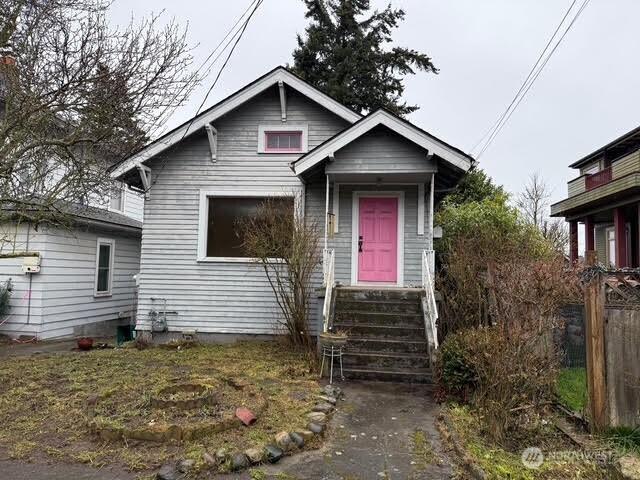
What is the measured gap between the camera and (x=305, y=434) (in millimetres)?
4516

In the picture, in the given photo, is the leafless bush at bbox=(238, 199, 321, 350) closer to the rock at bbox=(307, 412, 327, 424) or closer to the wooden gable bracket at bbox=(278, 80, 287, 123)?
the wooden gable bracket at bbox=(278, 80, 287, 123)

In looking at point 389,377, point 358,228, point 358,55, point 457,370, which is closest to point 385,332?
point 389,377

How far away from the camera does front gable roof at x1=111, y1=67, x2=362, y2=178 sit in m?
9.90

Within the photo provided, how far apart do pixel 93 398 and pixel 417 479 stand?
396cm

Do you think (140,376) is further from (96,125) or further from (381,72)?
(381,72)

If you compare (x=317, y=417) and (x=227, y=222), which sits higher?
(x=227, y=222)

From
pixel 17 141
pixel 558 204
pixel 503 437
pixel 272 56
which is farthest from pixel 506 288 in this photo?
pixel 558 204

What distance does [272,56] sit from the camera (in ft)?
44.0

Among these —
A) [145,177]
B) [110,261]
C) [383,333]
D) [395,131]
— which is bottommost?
[383,333]

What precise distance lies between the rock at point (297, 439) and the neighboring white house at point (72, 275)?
664 centimetres

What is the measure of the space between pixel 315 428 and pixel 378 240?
5.77 meters

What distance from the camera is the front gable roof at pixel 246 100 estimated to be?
990 cm

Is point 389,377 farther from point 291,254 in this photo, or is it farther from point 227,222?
point 227,222

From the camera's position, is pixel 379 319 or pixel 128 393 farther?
pixel 379 319
